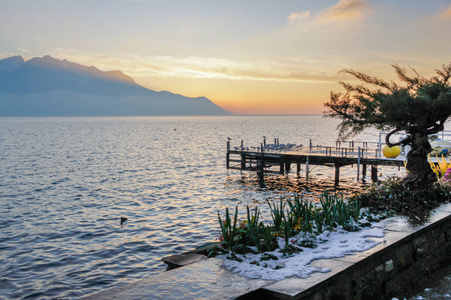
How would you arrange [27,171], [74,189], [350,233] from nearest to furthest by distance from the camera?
[350,233]
[74,189]
[27,171]

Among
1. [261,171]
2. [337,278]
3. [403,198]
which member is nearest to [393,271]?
[337,278]

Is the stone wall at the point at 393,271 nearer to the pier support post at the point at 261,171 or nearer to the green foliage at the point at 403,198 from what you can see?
the green foliage at the point at 403,198

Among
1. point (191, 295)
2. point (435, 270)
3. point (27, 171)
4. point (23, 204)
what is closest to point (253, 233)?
point (191, 295)

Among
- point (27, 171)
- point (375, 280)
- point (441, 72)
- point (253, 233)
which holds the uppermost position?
point (441, 72)

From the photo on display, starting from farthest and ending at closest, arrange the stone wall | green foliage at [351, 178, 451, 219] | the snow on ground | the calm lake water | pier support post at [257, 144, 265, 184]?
pier support post at [257, 144, 265, 184] < the calm lake water < green foliage at [351, 178, 451, 219] < the snow on ground < the stone wall

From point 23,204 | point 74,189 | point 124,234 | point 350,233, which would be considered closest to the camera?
point 350,233

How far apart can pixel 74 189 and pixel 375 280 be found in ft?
85.0

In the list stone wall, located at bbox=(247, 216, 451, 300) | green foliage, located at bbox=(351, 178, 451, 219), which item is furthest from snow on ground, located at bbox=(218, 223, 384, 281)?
green foliage, located at bbox=(351, 178, 451, 219)

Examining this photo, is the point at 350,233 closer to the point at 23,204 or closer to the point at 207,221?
the point at 207,221

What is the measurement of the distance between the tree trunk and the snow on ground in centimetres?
411

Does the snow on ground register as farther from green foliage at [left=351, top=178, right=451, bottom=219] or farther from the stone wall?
green foliage at [left=351, top=178, right=451, bottom=219]

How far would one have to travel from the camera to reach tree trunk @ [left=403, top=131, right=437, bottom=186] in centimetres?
1061

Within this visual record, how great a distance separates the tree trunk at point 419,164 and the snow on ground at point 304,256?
13.5 feet

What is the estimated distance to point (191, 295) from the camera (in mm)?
4695
